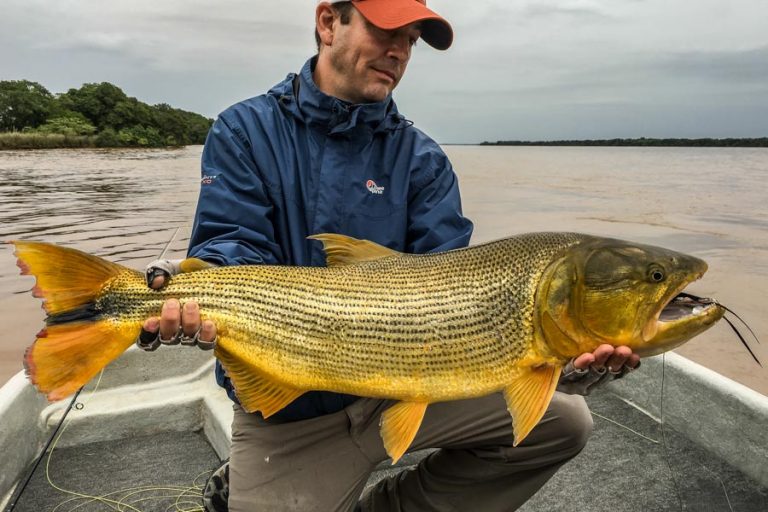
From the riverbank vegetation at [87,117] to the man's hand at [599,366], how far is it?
7570 centimetres

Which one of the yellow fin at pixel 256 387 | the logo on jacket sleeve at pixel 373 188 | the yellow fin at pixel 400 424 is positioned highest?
the logo on jacket sleeve at pixel 373 188

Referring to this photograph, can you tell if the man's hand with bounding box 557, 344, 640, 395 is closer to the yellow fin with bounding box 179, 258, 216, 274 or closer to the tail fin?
the yellow fin with bounding box 179, 258, 216, 274

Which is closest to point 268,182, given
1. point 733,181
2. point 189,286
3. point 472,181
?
point 189,286

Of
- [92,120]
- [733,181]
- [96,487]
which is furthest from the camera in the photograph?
[92,120]

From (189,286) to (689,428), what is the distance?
368 cm

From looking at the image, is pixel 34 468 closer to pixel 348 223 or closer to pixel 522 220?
pixel 348 223

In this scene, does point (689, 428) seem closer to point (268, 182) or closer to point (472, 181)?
point (268, 182)

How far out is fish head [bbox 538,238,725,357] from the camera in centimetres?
244

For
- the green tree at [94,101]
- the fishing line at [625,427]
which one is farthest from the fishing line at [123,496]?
the green tree at [94,101]

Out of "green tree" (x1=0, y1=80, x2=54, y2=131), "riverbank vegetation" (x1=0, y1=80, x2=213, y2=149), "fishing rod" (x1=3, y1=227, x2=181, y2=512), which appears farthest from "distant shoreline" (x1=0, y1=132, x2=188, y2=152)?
"fishing rod" (x1=3, y1=227, x2=181, y2=512)

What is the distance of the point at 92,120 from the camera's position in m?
95.2

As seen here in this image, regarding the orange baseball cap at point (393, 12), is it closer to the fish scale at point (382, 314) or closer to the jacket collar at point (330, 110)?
the jacket collar at point (330, 110)

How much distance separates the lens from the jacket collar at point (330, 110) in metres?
3.35

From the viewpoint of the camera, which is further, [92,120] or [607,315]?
[92,120]
